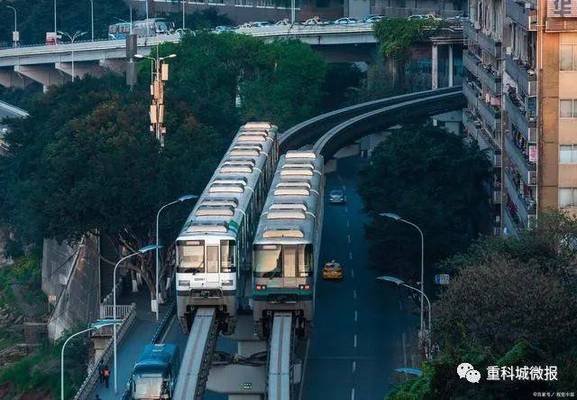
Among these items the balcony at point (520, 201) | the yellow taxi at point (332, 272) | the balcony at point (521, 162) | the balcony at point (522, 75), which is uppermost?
the balcony at point (522, 75)

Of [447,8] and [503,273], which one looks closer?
[503,273]

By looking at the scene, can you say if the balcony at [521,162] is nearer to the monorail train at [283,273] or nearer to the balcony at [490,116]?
the balcony at [490,116]

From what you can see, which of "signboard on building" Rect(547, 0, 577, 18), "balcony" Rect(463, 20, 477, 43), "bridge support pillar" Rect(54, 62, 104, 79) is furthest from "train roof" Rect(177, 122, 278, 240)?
"bridge support pillar" Rect(54, 62, 104, 79)

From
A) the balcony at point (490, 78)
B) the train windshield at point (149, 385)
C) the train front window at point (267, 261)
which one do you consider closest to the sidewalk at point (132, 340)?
the train windshield at point (149, 385)

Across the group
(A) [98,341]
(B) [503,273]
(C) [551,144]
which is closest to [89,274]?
(A) [98,341]

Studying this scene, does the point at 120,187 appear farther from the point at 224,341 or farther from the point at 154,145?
the point at 224,341

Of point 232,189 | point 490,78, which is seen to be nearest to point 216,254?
point 232,189

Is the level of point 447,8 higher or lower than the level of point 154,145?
higher
